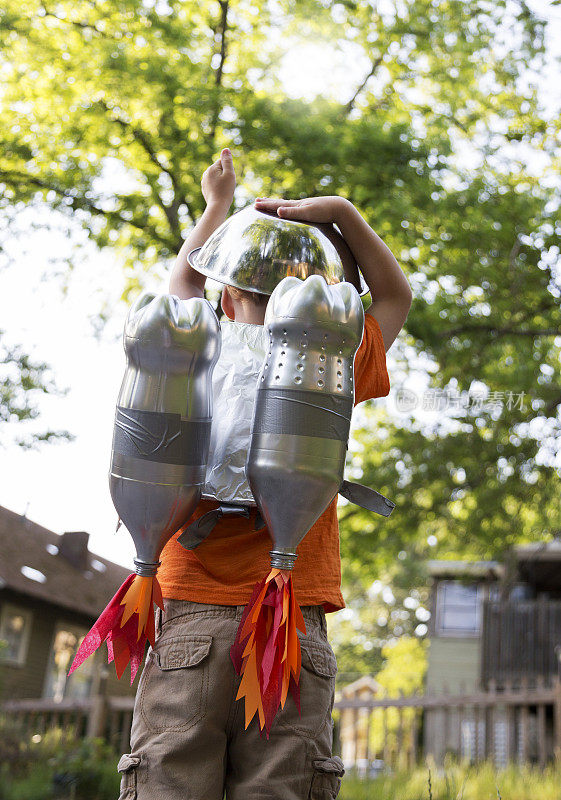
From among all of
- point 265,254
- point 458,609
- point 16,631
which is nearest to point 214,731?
point 265,254

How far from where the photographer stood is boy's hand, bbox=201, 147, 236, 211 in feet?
7.48

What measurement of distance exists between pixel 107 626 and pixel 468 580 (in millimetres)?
12999

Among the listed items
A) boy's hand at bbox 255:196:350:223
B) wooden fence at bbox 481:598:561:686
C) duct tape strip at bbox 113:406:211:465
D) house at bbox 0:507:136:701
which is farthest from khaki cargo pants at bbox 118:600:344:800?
wooden fence at bbox 481:598:561:686

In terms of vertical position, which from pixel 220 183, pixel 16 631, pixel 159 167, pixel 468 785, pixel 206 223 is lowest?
pixel 468 785

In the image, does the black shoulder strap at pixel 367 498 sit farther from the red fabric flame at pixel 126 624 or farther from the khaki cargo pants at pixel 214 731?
the red fabric flame at pixel 126 624

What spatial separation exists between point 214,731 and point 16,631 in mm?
15750

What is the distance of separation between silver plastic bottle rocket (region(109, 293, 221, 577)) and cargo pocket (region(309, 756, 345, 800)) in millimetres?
564

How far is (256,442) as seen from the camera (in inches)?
61.9

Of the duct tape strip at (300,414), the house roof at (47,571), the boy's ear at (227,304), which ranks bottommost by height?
the duct tape strip at (300,414)

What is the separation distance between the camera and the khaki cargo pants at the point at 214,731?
1.63 meters

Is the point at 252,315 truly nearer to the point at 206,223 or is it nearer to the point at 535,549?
the point at 206,223

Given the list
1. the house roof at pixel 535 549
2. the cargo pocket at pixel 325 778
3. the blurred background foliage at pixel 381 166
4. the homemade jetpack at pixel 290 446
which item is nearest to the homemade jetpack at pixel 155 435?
the homemade jetpack at pixel 290 446

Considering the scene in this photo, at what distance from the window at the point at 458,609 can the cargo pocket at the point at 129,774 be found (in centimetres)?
2037

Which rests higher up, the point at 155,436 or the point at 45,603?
the point at 45,603
